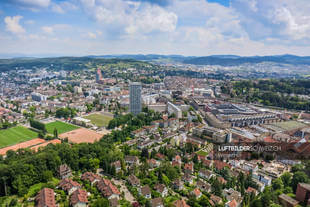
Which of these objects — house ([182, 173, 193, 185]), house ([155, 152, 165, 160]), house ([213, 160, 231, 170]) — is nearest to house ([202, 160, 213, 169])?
house ([213, 160, 231, 170])

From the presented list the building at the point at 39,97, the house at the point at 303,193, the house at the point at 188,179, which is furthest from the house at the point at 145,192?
the building at the point at 39,97

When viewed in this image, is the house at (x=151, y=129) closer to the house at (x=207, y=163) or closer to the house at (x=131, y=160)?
the house at (x=131, y=160)

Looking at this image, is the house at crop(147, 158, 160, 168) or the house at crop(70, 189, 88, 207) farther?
the house at crop(147, 158, 160, 168)

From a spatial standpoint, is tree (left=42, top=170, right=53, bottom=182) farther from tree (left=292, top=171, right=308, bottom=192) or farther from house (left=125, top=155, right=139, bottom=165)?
tree (left=292, top=171, right=308, bottom=192)

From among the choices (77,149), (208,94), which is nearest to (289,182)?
(77,149)

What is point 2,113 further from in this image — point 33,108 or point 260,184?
point 260,184

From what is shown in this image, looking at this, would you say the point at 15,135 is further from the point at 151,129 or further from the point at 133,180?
the point at 133,180

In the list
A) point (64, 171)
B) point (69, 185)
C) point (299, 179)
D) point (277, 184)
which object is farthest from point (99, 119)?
point (299, 179)
